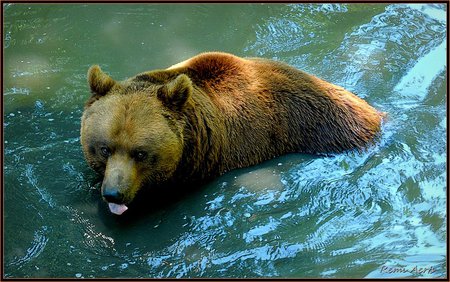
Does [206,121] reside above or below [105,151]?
above

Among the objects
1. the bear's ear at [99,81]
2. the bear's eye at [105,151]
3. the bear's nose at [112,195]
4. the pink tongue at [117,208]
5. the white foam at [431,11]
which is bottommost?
the pink tongue at [117,208]

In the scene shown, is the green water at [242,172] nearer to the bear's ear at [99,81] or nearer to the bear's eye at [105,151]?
the bear's eye at [105,151]

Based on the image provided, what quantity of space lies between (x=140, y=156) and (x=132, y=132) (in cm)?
32

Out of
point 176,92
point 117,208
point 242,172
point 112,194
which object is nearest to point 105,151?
point 112,194

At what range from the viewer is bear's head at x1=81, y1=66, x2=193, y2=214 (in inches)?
293

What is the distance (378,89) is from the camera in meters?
11.5

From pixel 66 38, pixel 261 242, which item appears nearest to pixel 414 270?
pixel 261 242

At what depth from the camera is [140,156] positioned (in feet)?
24.8

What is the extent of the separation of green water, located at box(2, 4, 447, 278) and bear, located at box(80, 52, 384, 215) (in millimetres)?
308

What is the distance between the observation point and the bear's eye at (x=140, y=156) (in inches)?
297

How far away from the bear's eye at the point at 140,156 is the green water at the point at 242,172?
979 mm

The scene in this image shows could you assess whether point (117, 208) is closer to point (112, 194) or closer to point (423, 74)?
point (112, 194)

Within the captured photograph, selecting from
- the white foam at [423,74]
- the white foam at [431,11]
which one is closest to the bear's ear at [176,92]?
the white foam at [423,74]

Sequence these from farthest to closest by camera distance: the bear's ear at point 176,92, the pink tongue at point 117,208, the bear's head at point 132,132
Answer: the pink tongue at point 117,208 → the bear's ear at point 176,92 → the bear's head at point 132,132
